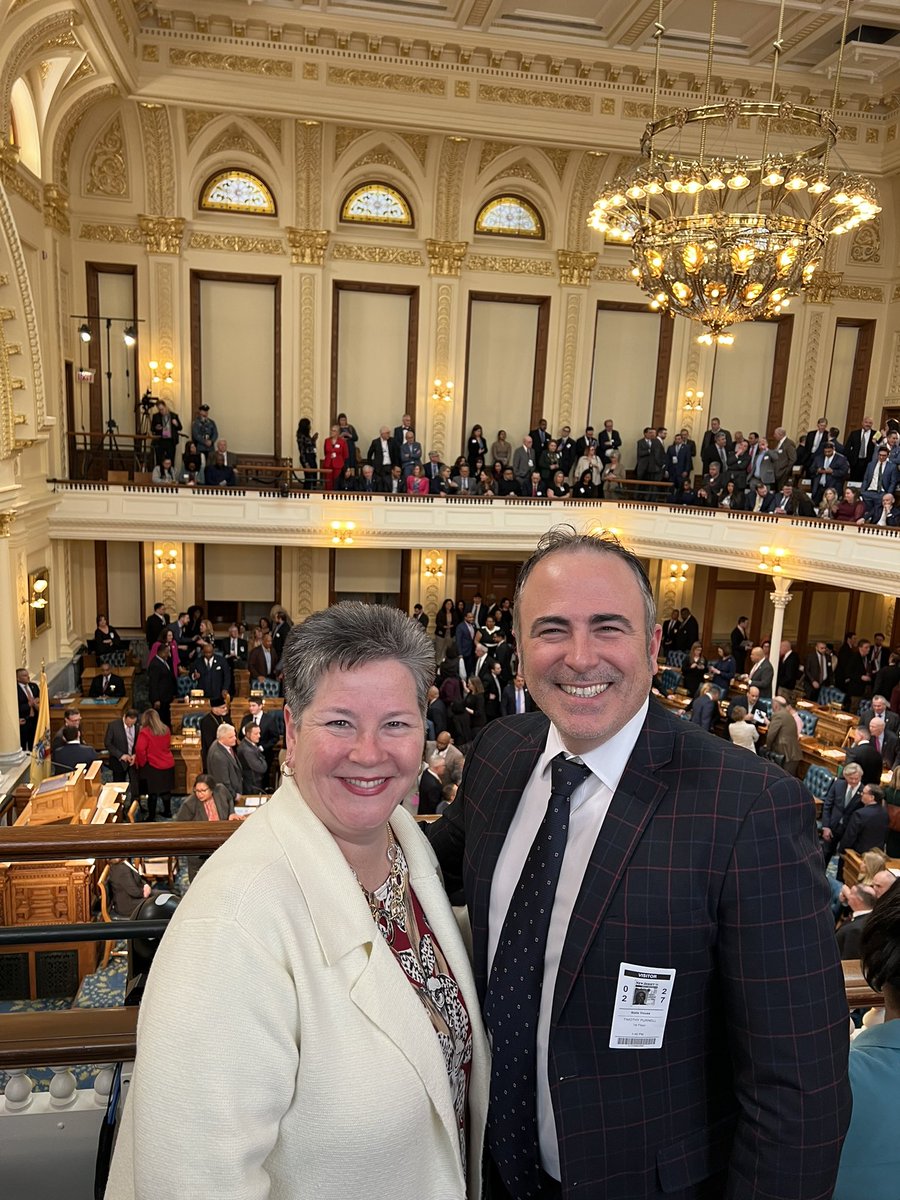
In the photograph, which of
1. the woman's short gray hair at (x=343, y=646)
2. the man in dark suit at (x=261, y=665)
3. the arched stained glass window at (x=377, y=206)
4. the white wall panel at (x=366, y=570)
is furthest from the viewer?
the white wall panel at (x=366, y=570)

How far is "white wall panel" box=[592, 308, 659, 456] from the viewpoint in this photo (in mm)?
18984

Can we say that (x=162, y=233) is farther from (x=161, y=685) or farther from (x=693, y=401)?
(x=693, y=401)

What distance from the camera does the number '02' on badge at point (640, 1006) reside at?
5.15ft

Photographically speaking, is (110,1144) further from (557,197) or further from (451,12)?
(557,197)

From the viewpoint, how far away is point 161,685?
11.9m

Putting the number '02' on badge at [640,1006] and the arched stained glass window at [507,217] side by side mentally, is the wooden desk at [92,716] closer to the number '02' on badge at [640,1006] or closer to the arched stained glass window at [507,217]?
the number '02' on badge at [640,1006]

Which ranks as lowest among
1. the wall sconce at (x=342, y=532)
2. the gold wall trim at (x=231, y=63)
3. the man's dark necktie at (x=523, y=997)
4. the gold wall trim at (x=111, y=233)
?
the wall sconce at (x=342, y=532)

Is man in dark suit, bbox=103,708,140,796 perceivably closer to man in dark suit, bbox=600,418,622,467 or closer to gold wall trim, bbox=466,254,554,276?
man in dark suit, bbox=600,418,622,467

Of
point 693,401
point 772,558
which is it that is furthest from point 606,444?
point 772,558

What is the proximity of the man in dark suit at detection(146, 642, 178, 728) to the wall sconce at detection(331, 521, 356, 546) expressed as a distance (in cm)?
457

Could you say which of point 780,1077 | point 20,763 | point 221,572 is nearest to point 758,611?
point 221,572

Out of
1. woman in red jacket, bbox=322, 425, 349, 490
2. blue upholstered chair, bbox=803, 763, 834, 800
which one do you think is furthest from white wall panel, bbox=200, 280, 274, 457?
blue upholstered chair, bbox=803, 763, 834, 800

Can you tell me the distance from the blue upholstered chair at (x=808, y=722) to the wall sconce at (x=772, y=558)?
2.80m

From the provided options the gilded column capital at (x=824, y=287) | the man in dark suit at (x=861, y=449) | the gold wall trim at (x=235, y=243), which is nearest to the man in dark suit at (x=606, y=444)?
the man in dark suit at (x=861, y=449)
